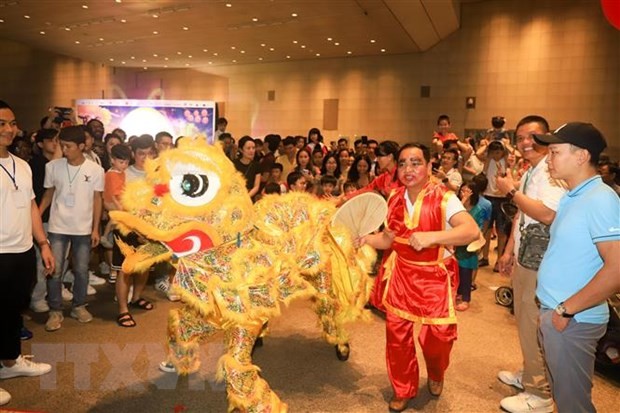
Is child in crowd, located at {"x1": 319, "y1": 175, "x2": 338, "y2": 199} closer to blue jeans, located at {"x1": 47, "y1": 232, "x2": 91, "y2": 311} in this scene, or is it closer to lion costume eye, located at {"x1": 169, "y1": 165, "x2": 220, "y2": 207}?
blue jeans, located at {"x1": 47, "y1": 232, "x2": 91, "y2": 311}

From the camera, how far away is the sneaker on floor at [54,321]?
11.3 ft

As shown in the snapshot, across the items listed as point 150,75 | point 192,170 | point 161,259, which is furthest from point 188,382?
point 150,75

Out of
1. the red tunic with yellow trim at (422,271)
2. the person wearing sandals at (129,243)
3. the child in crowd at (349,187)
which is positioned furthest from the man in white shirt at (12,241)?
the child in crowd at (349,187)

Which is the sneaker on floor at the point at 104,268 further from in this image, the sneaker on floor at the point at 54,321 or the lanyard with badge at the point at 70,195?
the lanyard with badge at the point at 70,195

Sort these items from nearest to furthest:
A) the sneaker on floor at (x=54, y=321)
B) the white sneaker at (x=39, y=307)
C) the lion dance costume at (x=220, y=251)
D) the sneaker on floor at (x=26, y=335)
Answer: the lion dance costume at (x=220, y=251), the sneaker on floor at (x=26, y=335), the sneaker on floor at (x=54, y=321), the white sneaker at (x=39, y=307)

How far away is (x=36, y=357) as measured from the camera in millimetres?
3029

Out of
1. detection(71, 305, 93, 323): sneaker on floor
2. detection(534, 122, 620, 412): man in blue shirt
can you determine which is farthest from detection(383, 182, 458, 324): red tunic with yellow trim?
detection(71, 305, 93, 323): sneaker on floor

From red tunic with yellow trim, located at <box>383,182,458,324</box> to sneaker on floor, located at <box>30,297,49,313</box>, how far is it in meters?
2.83

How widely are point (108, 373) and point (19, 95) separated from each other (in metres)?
14.4

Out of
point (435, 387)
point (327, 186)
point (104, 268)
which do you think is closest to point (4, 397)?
point (435, 387)

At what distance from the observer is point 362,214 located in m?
2.68

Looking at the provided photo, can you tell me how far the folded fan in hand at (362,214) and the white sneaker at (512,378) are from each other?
132 centimetres

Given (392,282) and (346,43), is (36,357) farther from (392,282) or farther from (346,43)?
(346,43)

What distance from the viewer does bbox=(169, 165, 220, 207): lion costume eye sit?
215 centimetres
